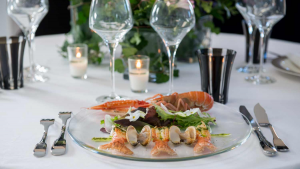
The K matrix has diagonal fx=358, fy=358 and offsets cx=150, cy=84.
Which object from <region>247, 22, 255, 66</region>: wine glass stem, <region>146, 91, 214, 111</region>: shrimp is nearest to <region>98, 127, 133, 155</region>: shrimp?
<region>146, 91, 214, 111</region>: shrimp

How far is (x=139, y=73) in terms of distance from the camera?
1.36 m

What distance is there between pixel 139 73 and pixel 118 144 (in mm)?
589

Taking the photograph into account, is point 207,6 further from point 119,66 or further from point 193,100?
point 193,100

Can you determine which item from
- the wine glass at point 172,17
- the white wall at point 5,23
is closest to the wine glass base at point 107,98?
the wine glass at point 172,17

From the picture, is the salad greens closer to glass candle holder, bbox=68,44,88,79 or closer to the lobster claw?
the lobster claw

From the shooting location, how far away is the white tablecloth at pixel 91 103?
0.80 m

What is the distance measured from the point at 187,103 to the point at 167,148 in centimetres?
32

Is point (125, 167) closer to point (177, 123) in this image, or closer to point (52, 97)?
point (177, 123)

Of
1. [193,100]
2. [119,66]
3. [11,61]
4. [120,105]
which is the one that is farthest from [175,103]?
[11,61]

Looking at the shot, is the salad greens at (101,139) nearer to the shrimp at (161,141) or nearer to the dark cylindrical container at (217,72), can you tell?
the shrimp at (161,141)

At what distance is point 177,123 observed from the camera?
37.4 inches

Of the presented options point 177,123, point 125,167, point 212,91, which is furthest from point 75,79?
point 125,167

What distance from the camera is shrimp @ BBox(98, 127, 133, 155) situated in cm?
79

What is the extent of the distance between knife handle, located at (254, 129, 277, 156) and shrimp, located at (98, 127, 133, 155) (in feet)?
1.04
